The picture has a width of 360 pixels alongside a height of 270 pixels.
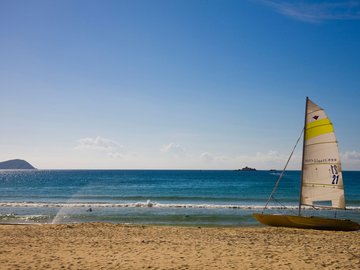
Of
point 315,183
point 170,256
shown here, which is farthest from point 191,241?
point 315,183

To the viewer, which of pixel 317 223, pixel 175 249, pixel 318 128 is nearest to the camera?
pixel 175 249

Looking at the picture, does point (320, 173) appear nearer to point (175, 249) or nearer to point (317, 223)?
point (317, 223)

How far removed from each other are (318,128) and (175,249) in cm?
1296

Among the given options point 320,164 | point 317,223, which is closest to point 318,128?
point 320,164

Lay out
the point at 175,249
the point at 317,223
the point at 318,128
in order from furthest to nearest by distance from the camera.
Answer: the point at 317,223 < the point at 318,128 < the point at 175,249

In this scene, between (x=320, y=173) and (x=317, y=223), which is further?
(x=317, y=223)

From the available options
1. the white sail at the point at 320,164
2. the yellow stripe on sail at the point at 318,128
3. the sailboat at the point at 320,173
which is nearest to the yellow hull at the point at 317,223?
the sailboat at the point at 320,173

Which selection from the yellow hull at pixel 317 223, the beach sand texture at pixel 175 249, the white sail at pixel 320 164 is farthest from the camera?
the yellow hull at pixel 317 223

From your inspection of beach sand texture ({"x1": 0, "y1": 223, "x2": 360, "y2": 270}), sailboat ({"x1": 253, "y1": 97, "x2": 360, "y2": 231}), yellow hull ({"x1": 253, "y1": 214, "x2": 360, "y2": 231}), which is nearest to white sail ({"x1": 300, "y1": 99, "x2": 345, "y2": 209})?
sailboat ({"x1": 253, "y1": 97, "x2": 360, "y2": 231})

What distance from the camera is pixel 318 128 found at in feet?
73.4

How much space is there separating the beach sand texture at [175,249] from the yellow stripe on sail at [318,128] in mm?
6698

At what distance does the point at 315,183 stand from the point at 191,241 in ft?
32.7

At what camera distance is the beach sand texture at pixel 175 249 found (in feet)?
44.2

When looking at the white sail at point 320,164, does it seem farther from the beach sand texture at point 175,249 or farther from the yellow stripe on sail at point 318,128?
the beach sand texture at point 175,249
